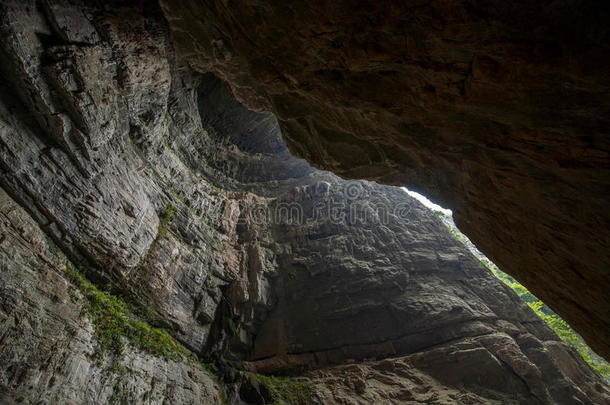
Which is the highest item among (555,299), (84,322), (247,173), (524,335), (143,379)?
(247,173)

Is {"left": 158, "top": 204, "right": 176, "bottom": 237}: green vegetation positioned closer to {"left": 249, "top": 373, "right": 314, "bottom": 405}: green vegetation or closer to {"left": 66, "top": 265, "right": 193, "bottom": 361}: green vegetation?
{"left": 66, "top": 265, "right": 193, "bottom": 361}: green vegetation

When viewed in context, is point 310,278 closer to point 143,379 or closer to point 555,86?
point 143,379

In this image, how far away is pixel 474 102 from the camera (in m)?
3.69

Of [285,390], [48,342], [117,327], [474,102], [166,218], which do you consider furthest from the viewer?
[166,218]

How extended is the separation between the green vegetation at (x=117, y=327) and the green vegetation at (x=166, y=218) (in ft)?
12.3

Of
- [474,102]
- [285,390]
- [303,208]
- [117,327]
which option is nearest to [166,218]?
[117,327]

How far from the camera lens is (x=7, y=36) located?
24.6ft

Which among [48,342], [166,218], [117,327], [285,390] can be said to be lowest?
[48,342]

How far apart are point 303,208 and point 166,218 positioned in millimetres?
11141

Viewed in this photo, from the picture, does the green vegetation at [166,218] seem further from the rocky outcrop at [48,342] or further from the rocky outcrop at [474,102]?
the rocky outcrop at [474,102]

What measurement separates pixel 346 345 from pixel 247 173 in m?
15.5

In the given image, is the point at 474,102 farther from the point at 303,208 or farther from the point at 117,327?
the point at 303,208

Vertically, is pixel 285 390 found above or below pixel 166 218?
below

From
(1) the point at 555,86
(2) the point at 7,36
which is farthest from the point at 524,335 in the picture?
(2) the point at 7,36
